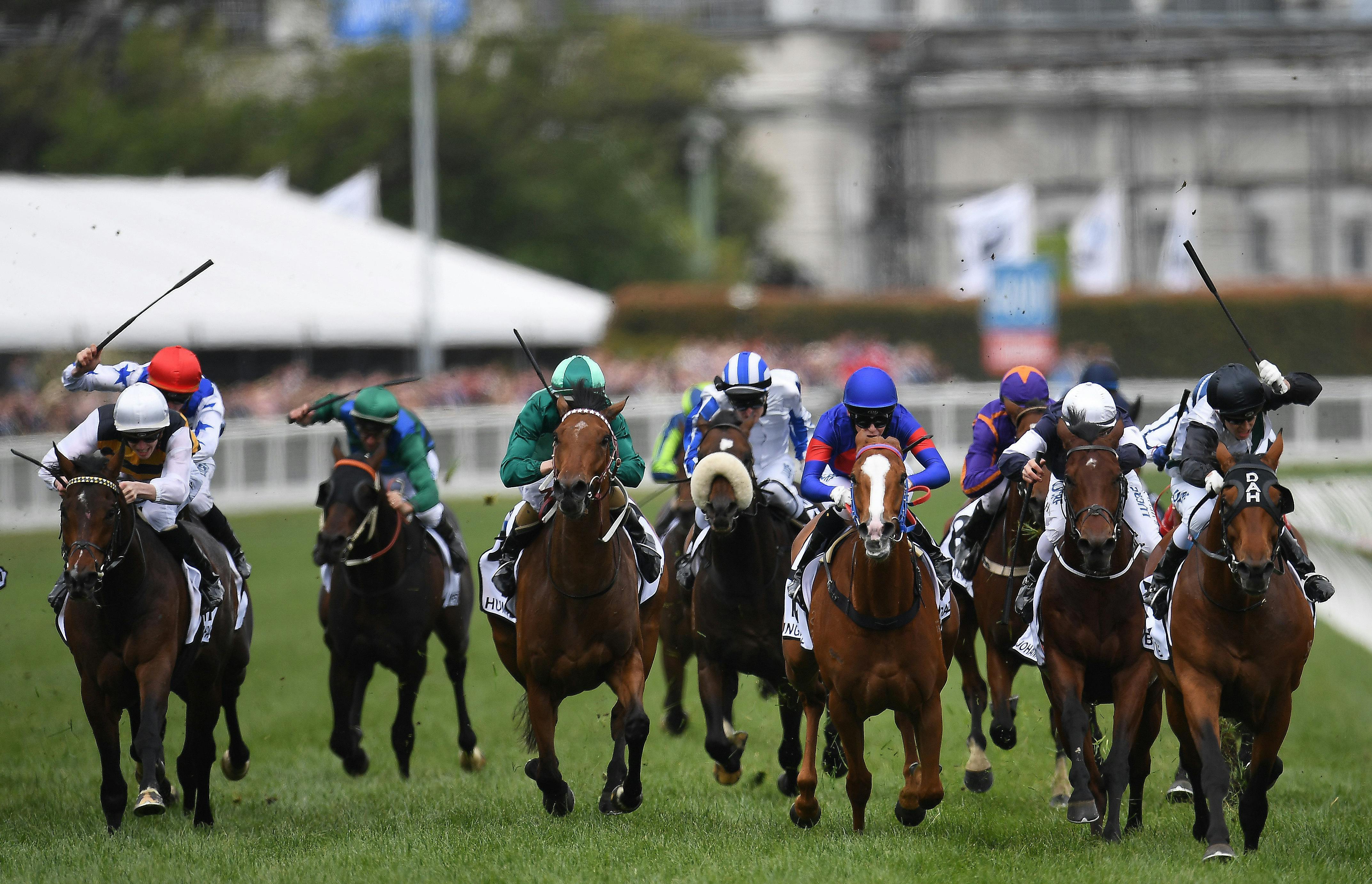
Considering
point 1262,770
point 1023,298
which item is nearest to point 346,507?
point 1262,770

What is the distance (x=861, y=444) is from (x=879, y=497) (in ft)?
3.05

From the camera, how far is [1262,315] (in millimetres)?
36531

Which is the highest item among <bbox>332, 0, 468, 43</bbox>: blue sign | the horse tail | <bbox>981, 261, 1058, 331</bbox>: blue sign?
<bbox>332, 0, 468, 43</bbox>: blue sign

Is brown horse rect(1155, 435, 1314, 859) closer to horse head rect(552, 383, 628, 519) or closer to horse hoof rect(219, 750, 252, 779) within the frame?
horse head rect(552, 383, 628, 519)

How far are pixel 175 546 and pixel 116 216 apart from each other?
23509 millimetres

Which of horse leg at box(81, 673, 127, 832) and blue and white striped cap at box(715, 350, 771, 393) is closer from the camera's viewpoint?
horse leg at box(81, 673, 127, 832)

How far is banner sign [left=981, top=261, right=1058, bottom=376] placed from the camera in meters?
21.7

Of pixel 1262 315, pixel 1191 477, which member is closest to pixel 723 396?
pixel 1191 477

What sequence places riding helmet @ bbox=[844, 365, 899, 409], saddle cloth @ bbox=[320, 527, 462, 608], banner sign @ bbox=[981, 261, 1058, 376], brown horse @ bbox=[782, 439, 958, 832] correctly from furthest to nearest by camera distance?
banner sign @ bbox=[981, 261, 1058, 376]
saddle cloth @ bbox=[320, 527, 462, 608]
riding helmet @ bbox=[844, 365, 899, 409]
brown horse @ bbox=[782, 439, 958, 832]

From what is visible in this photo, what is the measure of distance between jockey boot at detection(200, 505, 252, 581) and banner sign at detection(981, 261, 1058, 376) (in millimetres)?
13761

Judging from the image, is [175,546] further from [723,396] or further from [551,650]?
[723,396]

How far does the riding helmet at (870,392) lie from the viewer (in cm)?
753

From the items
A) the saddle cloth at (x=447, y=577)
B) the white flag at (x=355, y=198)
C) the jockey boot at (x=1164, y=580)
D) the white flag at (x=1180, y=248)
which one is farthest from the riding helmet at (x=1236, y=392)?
the white flag at (x=355, y=198)

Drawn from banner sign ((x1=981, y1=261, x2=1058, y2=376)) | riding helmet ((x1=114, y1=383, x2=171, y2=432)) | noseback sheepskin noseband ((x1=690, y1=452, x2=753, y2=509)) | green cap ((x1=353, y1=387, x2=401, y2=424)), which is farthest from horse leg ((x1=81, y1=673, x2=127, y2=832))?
banner sign ((x1=981, y1=261, x2=1058, y2=376))
